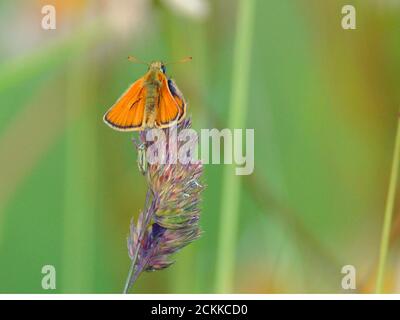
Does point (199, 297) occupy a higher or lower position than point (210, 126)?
lower

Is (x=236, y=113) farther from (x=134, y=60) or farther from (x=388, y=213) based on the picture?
(x=388, y=213)

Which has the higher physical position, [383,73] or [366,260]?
[383,73]

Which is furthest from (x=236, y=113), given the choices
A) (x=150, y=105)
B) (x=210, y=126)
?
(x=150, y=105)

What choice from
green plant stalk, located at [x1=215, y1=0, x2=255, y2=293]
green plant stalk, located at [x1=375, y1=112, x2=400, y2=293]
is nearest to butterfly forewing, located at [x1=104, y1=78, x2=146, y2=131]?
green plant stalk, located at [x1=215, y1=0, x2=255, y2=293]
